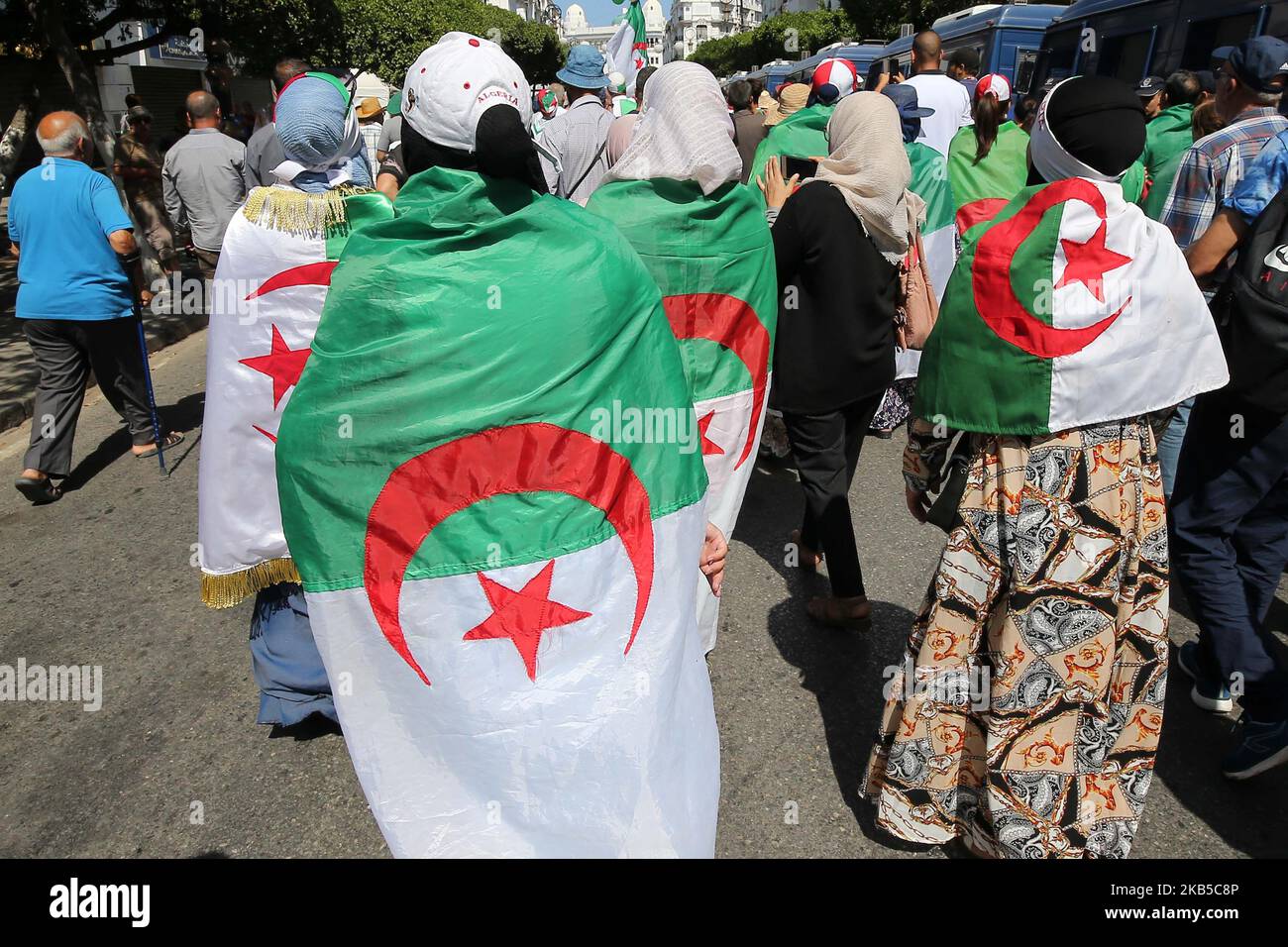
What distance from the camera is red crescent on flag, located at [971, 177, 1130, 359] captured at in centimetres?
202

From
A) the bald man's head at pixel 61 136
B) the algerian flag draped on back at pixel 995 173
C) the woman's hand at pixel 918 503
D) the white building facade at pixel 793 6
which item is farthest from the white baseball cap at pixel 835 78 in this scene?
the white building facade at pixel 793 6

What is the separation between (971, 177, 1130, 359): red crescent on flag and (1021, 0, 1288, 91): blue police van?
793 cm

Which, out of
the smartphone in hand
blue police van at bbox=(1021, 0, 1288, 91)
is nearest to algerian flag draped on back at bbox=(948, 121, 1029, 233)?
the smartphone in hand

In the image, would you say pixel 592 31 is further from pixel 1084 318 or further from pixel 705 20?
pixel 1084 318

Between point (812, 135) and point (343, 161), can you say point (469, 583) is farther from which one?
point (812, 135)

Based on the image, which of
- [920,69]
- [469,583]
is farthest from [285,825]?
[920,69]

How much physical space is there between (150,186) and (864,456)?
8.15m

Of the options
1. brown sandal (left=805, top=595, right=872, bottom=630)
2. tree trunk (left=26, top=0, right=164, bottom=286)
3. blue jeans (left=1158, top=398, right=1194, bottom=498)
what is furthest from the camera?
tree trunk (left=26, top=0, right=164, bottom=286)

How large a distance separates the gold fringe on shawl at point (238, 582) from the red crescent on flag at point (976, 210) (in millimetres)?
4169

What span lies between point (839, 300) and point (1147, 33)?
930 cm

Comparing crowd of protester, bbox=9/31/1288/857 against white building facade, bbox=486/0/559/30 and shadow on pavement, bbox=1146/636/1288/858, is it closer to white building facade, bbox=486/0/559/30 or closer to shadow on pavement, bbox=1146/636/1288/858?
shadow on pavement, bbox=1146/636/1288/858

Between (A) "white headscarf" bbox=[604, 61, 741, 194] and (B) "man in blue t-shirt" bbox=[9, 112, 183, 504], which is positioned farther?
(B) "man in blue t-shirt" bbox=[9, 112, 183, 504]

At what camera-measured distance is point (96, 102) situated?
866 cm

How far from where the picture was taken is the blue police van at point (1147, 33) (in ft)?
27.2
